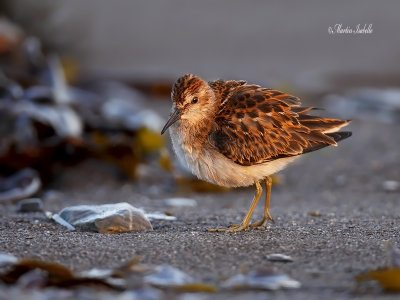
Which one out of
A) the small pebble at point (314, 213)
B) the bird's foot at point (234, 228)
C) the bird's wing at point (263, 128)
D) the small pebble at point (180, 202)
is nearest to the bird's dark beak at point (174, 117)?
the bird's wing at point (263, 128)

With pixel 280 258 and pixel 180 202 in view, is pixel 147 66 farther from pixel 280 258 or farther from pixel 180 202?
pixel 280 258

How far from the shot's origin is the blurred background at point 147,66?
805cm

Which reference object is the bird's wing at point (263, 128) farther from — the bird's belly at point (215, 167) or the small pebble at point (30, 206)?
the small pebble at point (30, 206)

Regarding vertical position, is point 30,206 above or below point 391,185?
below

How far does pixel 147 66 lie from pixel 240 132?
22.5 feet

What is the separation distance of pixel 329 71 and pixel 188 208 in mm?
6284

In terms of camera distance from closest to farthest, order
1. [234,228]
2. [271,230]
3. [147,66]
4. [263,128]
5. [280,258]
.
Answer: [280,258] → [271,230] → [234,228] → [263,128] → [147,66]

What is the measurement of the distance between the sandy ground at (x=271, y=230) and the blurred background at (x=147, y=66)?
471 mm

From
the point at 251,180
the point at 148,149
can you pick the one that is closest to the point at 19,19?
the point at 148,149

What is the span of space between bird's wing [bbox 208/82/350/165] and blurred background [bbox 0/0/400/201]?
1.87 metres

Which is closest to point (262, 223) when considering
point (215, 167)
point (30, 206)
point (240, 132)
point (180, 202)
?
point (215, 167)

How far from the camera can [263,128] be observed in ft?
20.1

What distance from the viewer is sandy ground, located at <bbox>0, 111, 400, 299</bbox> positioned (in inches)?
175

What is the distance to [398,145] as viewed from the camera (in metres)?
9.15
